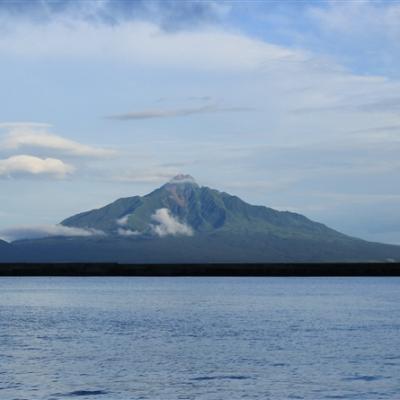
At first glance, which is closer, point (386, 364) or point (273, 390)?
point (273, 390)

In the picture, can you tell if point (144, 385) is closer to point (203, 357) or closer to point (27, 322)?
point (203, 357)

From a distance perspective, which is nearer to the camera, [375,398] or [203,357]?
[375,398]

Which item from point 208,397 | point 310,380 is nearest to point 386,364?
point 310,380

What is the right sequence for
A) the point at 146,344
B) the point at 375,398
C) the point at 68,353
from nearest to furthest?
the point at 375,398
the point at 68,353
the point at 146,344

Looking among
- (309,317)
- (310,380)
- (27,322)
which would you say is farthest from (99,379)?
(309,317)

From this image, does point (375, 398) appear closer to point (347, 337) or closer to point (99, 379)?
point (99, 379)

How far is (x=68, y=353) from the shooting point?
44.8 meters

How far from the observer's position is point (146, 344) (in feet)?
162

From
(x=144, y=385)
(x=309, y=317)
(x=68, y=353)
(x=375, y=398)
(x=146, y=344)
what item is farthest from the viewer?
(x=309, y=317)

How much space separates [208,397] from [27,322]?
3883cm

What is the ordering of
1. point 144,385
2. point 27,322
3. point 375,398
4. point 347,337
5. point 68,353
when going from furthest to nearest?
point 27,322
point 347,337
point 68,353
point 144,385
point 375,398

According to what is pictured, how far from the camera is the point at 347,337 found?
53750 mm

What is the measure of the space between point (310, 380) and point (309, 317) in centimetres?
3797

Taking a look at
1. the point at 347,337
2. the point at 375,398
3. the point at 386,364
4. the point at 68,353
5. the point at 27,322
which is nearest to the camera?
the point at 375,398
